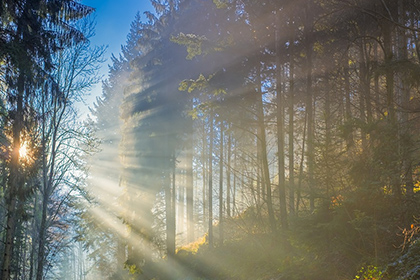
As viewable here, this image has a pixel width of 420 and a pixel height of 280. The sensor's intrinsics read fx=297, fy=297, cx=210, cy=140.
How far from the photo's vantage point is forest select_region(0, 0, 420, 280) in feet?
22.2

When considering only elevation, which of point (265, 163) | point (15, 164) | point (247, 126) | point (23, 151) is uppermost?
point (247, 126)

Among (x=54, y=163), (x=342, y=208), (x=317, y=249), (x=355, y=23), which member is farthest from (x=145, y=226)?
(x=355, y=23)

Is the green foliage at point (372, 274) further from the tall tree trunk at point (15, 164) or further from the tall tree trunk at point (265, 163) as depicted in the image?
the tall tree trunk at point (15, 164)

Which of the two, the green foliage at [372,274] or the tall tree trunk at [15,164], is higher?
the tall tree trunk at [15,164]

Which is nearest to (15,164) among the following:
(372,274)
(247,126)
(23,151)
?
(23,151)

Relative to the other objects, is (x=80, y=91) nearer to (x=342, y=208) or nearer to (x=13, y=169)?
(x=13, y=169)

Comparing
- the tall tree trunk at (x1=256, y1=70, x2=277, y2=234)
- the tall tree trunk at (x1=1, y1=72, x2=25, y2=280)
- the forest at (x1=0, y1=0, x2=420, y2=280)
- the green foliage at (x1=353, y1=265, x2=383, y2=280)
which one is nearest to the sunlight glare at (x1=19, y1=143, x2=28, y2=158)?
the forest at (x1=0, y1=0, x2=420, y2=280)

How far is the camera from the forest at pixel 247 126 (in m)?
6.77

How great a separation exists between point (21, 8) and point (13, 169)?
515cm

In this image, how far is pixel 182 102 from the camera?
1659 cm

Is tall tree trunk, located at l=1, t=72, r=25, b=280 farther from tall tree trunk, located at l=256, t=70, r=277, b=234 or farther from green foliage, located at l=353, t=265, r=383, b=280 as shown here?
green foliage, located at l=353, t=265, r=383, b=280

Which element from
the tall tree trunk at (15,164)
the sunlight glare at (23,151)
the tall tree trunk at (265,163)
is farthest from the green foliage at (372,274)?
the sunlight glare at (23,151)

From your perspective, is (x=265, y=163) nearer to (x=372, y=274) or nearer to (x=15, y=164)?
(x=372, y=274)

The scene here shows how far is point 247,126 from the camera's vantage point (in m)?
12.3
